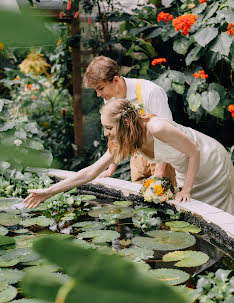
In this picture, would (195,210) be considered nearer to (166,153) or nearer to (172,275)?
(166,153)

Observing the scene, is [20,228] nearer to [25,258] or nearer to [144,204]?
[25,258]

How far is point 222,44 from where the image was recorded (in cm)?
338

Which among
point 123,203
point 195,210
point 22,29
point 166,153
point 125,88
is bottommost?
point 123,203

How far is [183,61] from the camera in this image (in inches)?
158

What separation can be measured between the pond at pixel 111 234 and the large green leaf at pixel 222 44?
1496 millimetres

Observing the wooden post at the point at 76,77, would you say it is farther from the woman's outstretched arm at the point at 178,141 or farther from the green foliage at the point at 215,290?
the green foliage at the point at 215,290

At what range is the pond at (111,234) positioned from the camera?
5.99ft

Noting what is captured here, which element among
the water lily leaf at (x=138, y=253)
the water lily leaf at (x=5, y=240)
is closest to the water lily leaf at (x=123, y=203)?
the water lily leaf at (x=138, y=253)

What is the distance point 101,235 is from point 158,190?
1.48 feet

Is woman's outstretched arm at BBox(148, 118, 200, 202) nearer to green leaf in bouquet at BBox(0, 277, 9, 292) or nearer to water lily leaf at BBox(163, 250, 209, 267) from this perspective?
water lily leaf at BBox(163, 250, 209, 267)

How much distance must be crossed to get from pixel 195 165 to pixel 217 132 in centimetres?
171

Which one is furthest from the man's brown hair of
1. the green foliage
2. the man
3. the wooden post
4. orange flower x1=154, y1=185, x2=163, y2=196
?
the wooden post

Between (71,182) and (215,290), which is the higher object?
(71,182)

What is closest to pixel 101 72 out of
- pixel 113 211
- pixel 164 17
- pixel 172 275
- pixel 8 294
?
pixel 113 211
